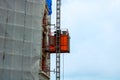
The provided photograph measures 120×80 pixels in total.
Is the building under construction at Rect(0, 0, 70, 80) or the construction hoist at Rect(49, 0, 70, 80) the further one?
the construction hoist at Rect(49, 0, 70, 80)

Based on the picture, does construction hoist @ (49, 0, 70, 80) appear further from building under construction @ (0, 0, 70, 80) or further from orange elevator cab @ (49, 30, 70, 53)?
building under construction @ (0, 0, 70, 80)

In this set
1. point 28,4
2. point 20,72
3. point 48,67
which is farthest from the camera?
point 48,67

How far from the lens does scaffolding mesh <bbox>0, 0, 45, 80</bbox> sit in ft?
126

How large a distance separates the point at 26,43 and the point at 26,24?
2.12m

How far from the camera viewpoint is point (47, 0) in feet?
165

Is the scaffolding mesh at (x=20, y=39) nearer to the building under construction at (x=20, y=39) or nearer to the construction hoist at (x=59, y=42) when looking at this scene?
the building under construction at (x=20, y=39)

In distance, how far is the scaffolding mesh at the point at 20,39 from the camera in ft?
126

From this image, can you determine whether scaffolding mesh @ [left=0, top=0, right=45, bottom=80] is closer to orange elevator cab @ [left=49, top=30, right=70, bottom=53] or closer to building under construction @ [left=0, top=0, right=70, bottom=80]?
building under construction @ [left=0, top=0, right=70, bottom=80]

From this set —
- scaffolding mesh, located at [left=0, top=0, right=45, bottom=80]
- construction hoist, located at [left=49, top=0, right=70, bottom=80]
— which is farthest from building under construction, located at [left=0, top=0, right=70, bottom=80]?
construction hoist, located at [left=49, top=0, right=70, bottom=80]

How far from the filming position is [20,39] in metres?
39.5

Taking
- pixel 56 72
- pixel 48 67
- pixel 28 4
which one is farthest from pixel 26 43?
pixel 56 72

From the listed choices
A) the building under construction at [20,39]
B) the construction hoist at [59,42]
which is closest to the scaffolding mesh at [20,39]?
the building under construction at [20,39]

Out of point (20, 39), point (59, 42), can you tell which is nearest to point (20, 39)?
point (20, 39)

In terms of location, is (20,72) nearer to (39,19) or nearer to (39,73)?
(39,73)
